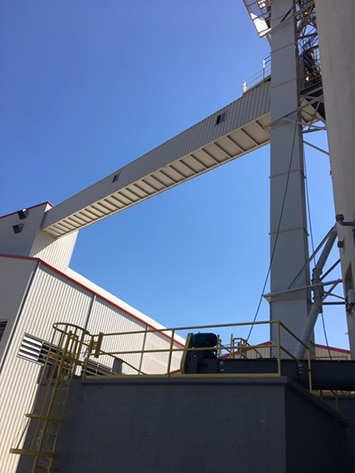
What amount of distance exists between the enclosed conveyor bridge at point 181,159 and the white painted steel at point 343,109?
355 cm

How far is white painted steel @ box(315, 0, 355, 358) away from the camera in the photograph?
33.1 ft

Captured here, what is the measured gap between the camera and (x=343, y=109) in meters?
10.8

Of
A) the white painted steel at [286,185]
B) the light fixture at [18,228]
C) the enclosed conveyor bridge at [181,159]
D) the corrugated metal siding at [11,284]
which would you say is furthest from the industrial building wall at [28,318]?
the white painted steel at [286,185]

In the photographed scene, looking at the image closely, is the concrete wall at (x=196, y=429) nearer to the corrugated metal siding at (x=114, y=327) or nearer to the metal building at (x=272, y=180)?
the metal building at (x=272, y=180)

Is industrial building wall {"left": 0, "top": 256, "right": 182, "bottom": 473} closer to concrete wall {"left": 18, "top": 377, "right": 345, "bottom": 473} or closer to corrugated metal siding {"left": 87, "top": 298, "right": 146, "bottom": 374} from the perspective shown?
corrugated metal siding {"left": 87, "top": 298, "right": 146, "bottom": 374}

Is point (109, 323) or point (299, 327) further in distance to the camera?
point (109, 323)

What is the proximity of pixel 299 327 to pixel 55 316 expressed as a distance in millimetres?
11874

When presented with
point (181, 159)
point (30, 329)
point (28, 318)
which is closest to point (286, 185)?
point (181, 159)

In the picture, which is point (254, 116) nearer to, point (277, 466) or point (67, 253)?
point (277, 466)

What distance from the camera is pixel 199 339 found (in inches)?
336

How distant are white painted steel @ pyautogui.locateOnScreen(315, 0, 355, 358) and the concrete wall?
14.7ft

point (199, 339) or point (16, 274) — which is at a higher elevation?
point (16, 274)

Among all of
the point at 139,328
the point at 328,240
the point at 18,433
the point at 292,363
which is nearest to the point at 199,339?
the point at 292,363

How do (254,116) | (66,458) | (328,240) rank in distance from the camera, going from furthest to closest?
(254,116) < (328,240) < (66,458)
